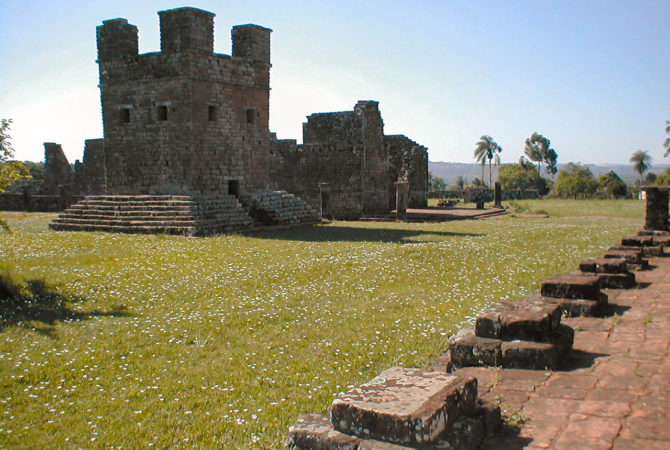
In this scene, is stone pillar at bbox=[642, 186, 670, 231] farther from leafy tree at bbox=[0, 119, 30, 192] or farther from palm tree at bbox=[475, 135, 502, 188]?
palm tree at bbox=[475, 135, 502, 188]

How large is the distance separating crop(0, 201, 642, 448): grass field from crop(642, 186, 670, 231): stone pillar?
4445 millimetres

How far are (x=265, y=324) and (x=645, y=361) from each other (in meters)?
4.32

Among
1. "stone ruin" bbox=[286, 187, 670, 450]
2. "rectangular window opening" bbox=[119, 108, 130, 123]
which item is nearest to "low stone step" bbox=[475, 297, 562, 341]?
"stone ruin" bbox=[286, 187, 670, 450]

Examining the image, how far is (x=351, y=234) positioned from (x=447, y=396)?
16012 mm

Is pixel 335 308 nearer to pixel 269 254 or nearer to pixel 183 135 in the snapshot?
pixel 269 254

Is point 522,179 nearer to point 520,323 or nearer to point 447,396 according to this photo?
point 520,323

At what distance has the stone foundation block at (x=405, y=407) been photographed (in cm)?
320

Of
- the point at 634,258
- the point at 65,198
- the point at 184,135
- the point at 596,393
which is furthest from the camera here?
the point at 65,198

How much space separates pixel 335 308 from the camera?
823cm

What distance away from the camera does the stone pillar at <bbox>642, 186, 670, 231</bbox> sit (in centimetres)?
1694

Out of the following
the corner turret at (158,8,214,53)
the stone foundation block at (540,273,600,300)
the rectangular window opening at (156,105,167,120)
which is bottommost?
the stone foundation block at (540,273,600,300)

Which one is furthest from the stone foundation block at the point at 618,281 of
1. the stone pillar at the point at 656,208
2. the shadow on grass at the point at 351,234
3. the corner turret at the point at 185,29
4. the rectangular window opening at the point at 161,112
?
the rectangular window opening at the point at 161,112

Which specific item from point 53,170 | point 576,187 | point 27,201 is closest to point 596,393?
point 27,201

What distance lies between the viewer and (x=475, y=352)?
5.10 meters
